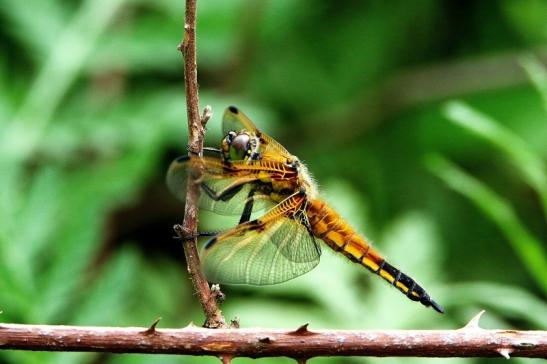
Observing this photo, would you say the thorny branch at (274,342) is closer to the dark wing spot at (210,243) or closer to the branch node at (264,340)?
the branch node at (264,340)

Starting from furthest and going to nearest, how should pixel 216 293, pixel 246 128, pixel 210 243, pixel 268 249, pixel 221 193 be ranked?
pixel 246 128 → pixel 221 193 → pixel 268 249 → pixel 210 243 → pixel 216 293

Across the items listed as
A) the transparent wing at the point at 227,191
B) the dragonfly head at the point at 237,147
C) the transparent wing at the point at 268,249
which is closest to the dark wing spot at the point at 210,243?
the transparent wing at the point at 268,249

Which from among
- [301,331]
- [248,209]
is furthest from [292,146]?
[301,331]

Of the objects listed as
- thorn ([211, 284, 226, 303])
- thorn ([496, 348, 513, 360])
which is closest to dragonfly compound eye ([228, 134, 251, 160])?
thorn ([211, 284, 226, 303])

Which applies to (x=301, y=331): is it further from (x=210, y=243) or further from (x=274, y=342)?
(x=210, y=243)

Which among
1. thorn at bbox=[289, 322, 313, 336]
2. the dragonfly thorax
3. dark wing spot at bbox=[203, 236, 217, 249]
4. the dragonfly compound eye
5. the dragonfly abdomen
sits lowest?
thorn at bbox=[289, 322, 313, 336]

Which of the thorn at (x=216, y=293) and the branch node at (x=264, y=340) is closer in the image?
the branch node at (x=264, y=340)

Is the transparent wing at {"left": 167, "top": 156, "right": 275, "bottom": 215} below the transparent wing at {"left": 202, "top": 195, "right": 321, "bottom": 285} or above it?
above

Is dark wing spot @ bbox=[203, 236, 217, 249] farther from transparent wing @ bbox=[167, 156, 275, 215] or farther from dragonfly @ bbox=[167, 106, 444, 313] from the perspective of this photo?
transparent wing @ bbox=[167, 156, 275, 215]
